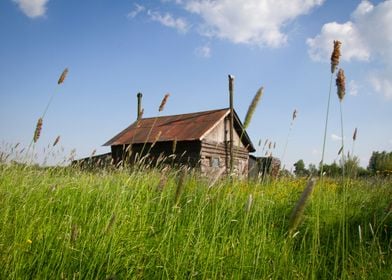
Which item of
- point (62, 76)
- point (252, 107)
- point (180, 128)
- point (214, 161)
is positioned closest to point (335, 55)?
point (252, 107)

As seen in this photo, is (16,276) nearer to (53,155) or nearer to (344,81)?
(344,81)

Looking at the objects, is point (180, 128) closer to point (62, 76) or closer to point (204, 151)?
point (204, 151)

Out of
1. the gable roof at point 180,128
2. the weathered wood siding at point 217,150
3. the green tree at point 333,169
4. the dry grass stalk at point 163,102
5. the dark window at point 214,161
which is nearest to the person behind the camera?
the dry grass stalk at point 163,102

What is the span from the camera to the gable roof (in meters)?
17.6

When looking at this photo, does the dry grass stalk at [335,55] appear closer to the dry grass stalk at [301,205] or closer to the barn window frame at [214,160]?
the dry grass stalk at [301,205]

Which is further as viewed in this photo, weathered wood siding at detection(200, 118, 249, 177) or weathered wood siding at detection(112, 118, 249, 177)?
weathered wood siding at detection(200, 118, 249, 177)

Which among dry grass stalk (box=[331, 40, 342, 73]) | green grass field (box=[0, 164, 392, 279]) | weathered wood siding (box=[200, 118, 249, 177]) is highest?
weathered wood siding (box=[200, 118, 249, 177])

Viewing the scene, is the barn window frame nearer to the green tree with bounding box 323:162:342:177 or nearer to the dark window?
the dark window

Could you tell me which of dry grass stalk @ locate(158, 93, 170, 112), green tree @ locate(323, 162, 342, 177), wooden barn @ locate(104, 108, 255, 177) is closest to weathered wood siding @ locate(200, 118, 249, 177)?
wooden barn @ locate(104, 108, 255, 177)

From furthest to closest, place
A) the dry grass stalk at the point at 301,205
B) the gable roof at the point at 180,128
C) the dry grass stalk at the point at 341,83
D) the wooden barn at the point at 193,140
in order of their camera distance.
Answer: the gable roof at the point at 180,128 < the wooden barn at the point at 193,140 < the dry grass stalk at the point at 341,83 < the dry grass stalk at the point at 301,205

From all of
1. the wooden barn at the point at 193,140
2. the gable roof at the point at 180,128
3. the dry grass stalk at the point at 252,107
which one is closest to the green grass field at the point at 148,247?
the dry grass stalk at the point at 252,107

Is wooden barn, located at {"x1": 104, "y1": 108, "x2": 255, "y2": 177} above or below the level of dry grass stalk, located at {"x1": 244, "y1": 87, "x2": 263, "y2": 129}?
above

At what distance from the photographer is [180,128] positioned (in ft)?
62.1

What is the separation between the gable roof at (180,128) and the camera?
17594 millimetres
